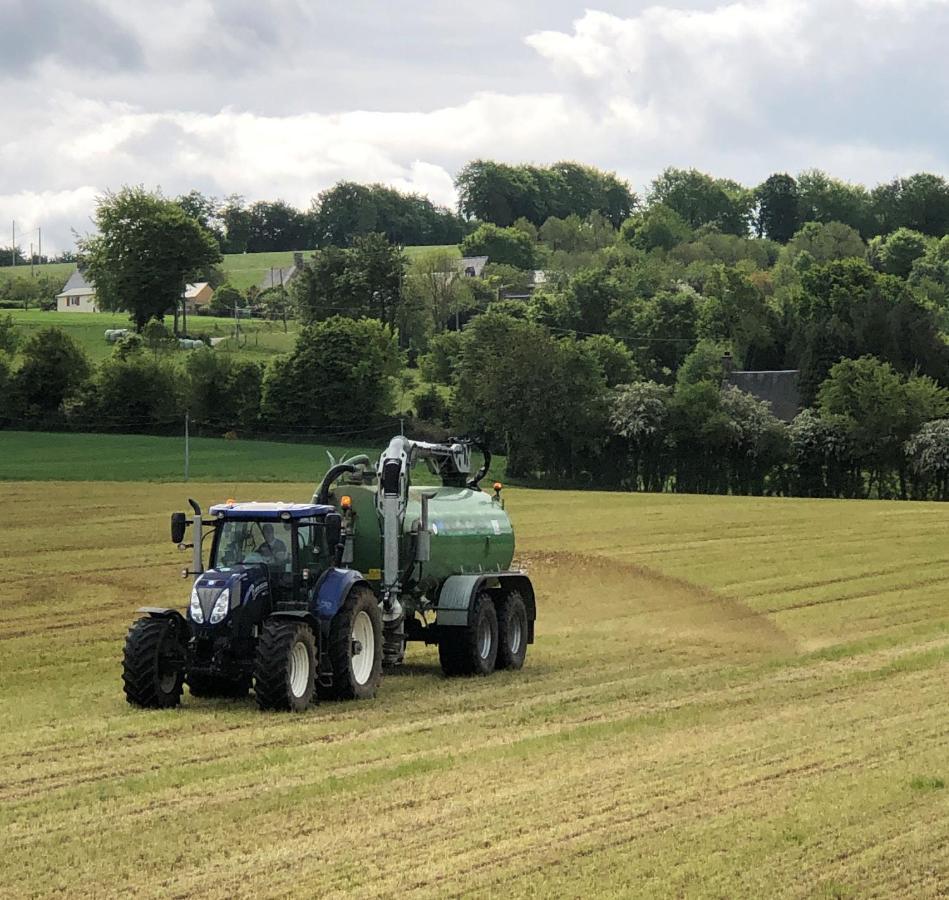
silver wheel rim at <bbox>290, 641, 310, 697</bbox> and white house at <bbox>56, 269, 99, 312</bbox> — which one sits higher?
white house at <bbox>56, 269, 99, 312</bbox>

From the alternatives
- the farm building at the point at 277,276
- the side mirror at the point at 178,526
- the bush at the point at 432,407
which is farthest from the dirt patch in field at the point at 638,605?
the farm building at the point at 277,276

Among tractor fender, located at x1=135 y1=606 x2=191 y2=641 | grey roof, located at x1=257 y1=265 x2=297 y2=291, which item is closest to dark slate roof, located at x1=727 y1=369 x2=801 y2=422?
tractor fender, located at x1=135 y1=606 x2=191 y2=641

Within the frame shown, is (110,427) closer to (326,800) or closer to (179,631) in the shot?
(179,631)

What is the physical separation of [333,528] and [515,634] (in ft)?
17.5

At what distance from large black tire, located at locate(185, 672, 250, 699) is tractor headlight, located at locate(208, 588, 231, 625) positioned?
1122 millimetres

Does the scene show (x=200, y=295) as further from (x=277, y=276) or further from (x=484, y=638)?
(x=484, y=638)

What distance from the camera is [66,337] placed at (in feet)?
285

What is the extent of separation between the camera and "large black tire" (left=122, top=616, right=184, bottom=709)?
1739 cm

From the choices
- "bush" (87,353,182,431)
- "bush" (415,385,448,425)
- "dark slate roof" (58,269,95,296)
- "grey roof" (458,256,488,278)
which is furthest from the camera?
"grey roof" (458,256,488,278)

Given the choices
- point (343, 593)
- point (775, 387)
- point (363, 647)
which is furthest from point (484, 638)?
point (775, 387)

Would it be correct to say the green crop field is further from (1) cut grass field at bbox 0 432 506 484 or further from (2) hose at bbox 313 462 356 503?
(2) hose at bbox 313 462 356 503

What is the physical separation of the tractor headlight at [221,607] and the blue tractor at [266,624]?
1cm

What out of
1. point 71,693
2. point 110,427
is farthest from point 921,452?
point 71,693

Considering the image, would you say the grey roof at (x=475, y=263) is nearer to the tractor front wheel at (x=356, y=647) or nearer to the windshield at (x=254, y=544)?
the tractor front wheel at (x=356, y=647)
